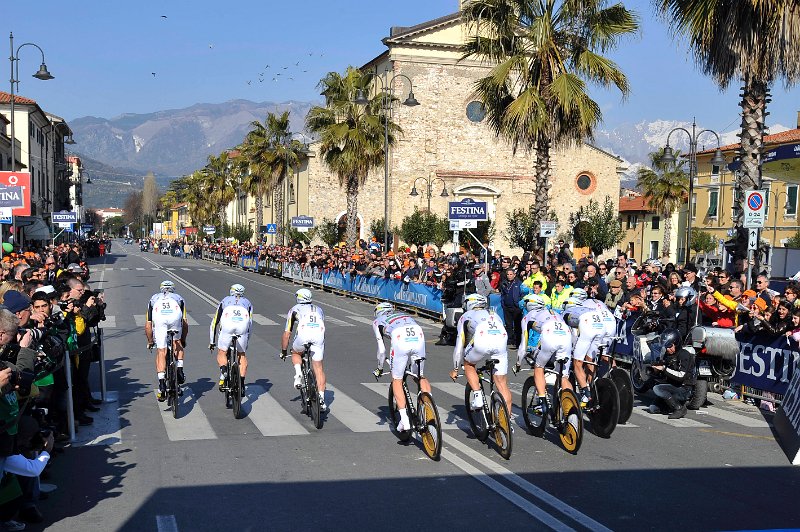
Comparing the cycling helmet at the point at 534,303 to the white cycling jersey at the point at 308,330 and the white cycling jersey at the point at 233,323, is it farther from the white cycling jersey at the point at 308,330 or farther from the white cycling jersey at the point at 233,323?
the white cycling jersey at the point at 233,323

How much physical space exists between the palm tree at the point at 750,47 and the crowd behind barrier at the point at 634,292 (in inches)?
108

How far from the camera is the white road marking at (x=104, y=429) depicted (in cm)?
903

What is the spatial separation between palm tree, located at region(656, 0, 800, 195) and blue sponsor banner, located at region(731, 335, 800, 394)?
183 inches

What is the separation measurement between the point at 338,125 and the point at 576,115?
19.2 meters

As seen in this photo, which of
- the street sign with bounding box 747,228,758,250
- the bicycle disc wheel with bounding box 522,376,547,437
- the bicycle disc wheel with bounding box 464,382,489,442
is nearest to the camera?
the bicycle disc wheel with bounding box 464,382,489,442

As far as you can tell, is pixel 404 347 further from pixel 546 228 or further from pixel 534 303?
pixel 546 228

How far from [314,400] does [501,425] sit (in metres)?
2.44

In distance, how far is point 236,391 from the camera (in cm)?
1028

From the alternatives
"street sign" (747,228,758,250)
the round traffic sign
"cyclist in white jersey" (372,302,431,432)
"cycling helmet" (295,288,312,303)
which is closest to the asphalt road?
"cyclist in white jersey" (372,302,431,432)

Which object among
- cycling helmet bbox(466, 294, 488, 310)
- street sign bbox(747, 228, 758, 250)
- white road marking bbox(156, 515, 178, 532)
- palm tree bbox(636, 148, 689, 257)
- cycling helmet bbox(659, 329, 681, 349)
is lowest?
Answer: white road marking bbox(156, 515, 178, 532)

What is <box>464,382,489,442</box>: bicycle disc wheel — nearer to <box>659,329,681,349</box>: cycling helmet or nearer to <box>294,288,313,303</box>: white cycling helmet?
<box>294,288,313,303</box>: white cycling helmet

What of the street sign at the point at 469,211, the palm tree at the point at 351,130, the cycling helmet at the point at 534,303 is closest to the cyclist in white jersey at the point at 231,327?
the cycling helmet at the point at 534,303

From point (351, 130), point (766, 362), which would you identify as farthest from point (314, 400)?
point (351, 130)

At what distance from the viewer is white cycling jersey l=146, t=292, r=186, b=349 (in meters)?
10.8
